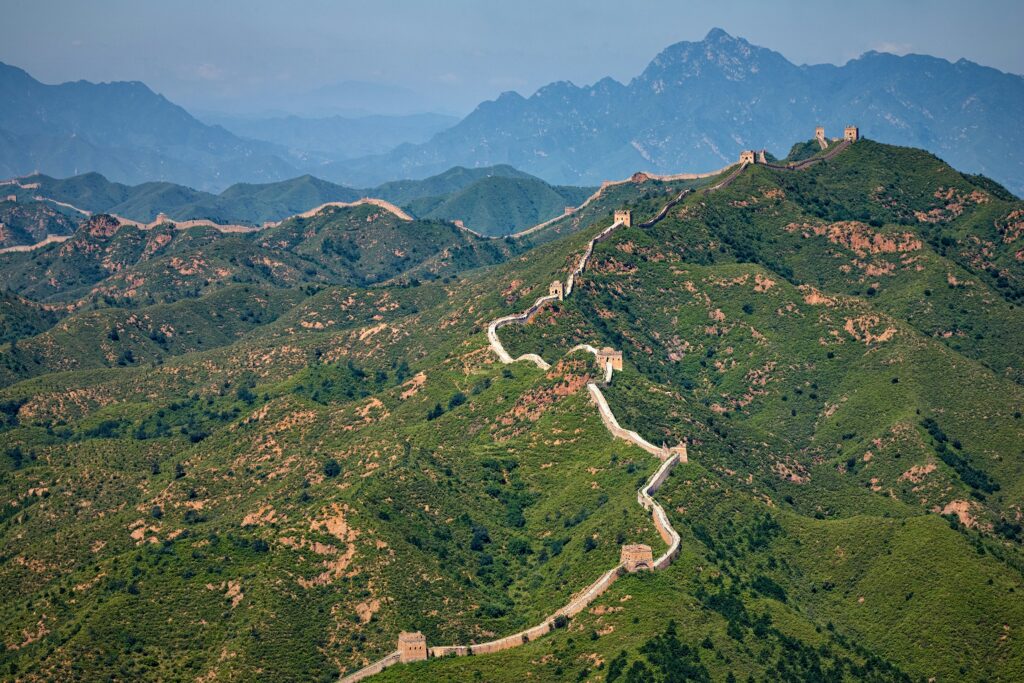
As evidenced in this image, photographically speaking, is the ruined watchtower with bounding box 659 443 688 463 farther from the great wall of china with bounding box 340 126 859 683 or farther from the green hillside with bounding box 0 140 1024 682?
Answer: the green hillside with bounding box 0 140 1024 682

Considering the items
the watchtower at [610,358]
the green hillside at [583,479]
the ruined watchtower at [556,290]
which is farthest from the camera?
the ruined watchtower at [556,290]

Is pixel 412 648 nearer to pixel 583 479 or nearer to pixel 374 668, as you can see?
pixel 374 668

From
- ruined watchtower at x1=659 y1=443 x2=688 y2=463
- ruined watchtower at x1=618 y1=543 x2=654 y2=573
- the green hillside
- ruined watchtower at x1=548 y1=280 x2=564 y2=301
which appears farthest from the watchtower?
ruined watchtower at x1=618 y1=543 x2=654 y2=573

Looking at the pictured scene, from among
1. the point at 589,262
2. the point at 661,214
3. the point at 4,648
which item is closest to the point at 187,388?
the point at 589,262

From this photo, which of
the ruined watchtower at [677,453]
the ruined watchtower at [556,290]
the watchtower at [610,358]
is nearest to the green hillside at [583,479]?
the ruined watchtower at [556,290]

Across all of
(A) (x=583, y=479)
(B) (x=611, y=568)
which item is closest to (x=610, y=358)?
(A) (x=583, y=479)

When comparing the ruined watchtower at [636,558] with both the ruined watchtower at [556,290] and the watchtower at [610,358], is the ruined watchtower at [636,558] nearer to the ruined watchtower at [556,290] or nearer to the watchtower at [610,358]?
the watchtower at [610,358]

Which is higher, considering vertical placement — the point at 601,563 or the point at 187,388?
the point at 601,563

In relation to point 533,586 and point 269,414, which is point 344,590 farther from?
point 269,414
